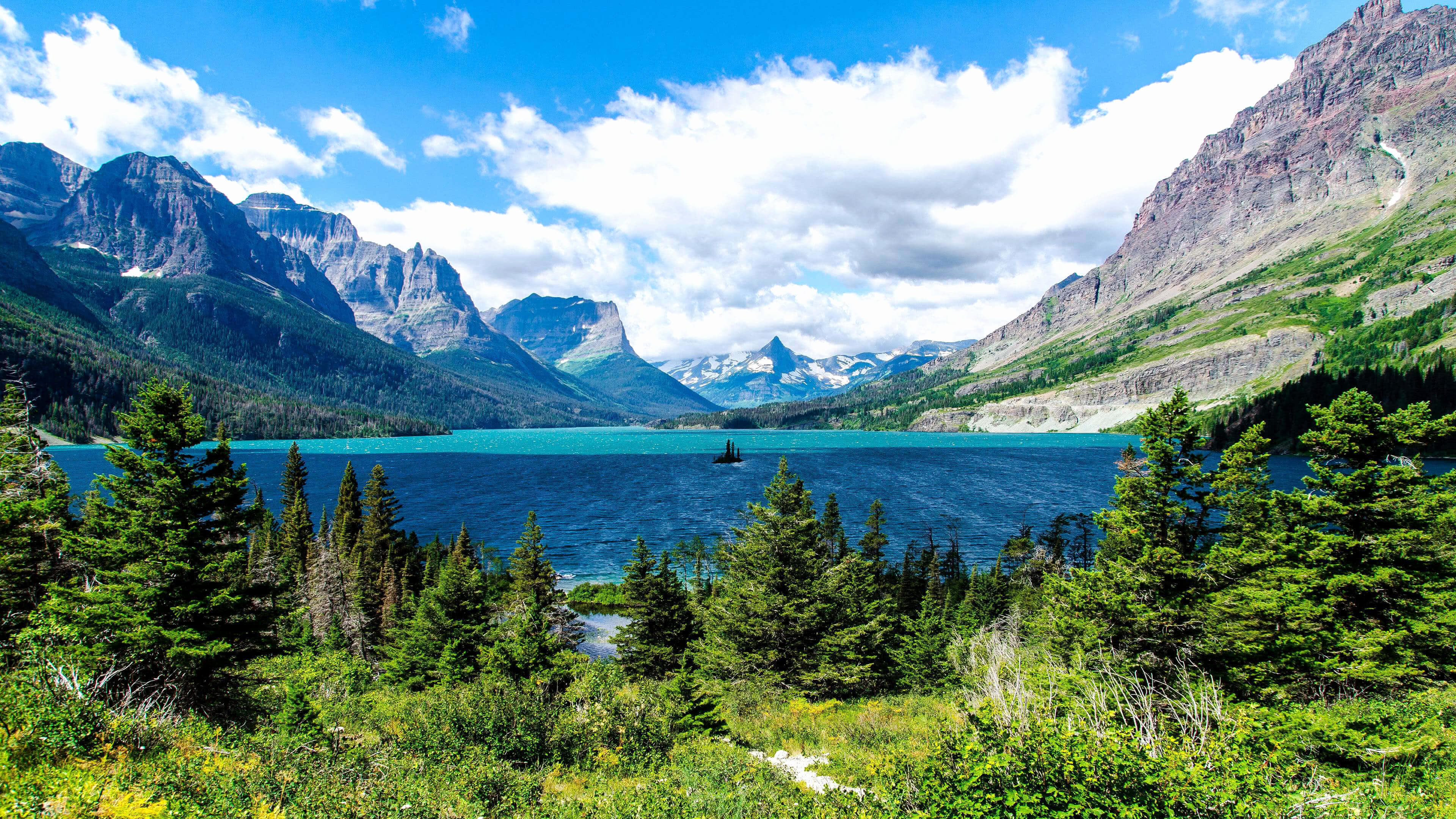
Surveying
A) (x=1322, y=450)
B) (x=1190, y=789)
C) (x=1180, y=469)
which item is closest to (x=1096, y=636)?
(x=1180, y=469)

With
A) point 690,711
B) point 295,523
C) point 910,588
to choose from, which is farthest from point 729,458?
point 690,711

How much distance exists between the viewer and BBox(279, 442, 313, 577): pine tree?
190ft

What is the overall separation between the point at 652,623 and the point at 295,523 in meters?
50.8

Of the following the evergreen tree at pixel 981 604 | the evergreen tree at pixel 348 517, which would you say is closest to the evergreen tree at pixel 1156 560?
the evergreen tree at pixel 981 604

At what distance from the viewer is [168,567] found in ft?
67.2

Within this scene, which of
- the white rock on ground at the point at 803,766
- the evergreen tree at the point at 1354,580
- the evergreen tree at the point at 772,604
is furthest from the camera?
the evergreen tree at the point at 772,604

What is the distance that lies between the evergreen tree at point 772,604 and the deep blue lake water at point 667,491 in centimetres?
4498

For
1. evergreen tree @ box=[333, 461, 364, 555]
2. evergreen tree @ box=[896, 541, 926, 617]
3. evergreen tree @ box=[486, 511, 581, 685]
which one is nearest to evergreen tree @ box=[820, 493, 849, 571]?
evergreen tree @ box=[896, 541, 926, 617]

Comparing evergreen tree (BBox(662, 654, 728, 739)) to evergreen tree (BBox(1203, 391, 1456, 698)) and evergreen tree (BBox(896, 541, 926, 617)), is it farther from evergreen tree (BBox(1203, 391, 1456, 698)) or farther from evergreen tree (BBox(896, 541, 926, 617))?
evergreen tree (BBox(896, 541, 926, 617))

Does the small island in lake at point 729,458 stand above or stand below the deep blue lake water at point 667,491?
above

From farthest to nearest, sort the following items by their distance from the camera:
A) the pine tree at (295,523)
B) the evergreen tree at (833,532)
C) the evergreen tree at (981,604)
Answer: the pine tree at (295,523)
the evergreen tree at (833,532)
the evergreen tree at (981,604)

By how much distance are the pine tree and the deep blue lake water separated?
19.5 m

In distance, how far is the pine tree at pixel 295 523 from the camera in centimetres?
5794

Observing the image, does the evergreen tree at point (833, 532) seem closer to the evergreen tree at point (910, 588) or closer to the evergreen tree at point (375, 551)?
the evergreen tree at point (910, 588)
